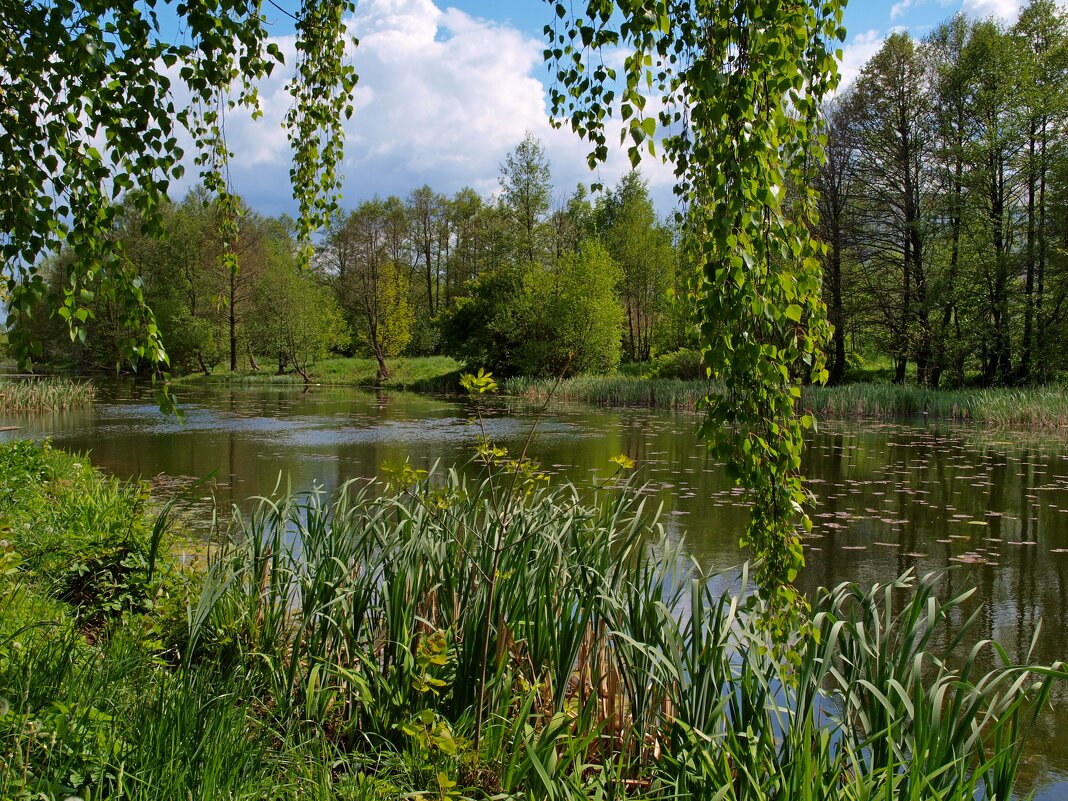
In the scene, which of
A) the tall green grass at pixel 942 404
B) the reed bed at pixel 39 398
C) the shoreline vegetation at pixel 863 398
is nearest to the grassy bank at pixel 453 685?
the shoreline vegetation at pixel 863 398

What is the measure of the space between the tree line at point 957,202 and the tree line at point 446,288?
10.5 m

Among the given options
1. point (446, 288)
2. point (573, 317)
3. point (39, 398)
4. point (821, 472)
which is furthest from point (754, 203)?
point (446, 288)

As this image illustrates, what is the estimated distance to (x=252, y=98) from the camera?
3889 mm

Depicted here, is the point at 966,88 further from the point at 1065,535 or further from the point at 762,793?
the point at 762,793

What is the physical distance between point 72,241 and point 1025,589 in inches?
258

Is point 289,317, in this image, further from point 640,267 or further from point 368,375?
point 640,267

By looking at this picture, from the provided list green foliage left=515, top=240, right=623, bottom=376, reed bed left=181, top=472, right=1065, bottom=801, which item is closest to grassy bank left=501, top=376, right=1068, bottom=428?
green foliage left=515, top=240, right=623, bottom=376

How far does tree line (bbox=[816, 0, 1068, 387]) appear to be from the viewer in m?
22.2

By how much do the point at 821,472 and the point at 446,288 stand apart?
39703 mm

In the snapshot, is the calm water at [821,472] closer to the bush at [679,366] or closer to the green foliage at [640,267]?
the bush at [679,366]

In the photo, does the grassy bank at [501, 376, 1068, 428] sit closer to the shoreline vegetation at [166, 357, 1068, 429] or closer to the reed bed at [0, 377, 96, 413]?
the shoreline vegetation at [166, 357, 1068, 429]

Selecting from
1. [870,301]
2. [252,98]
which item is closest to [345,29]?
[252,98]

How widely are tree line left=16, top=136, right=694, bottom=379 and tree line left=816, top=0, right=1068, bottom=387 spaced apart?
10.5 m

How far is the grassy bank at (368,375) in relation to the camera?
3525 cm
